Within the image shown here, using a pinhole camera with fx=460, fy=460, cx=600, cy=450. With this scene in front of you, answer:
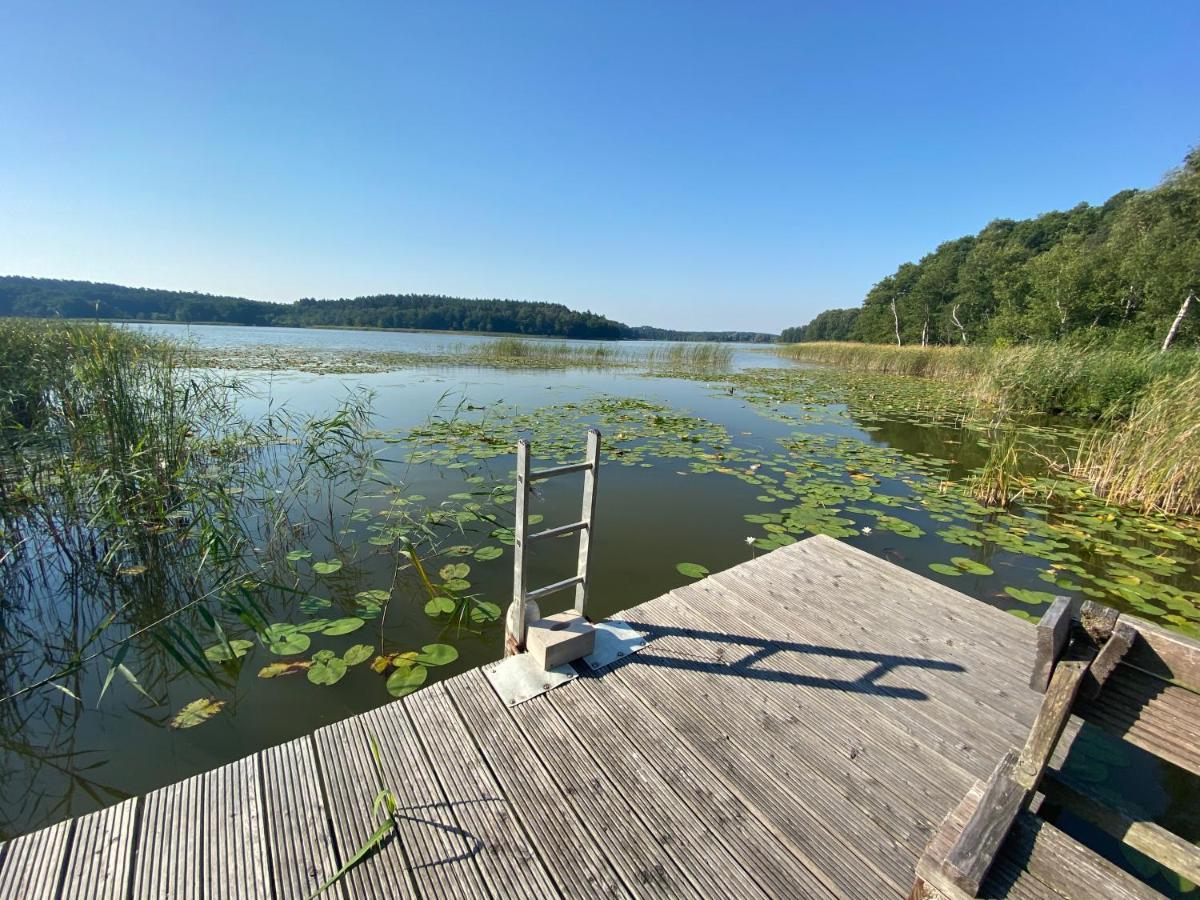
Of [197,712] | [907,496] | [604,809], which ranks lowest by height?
[197,712]

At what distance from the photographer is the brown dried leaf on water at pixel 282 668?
2.35 meters

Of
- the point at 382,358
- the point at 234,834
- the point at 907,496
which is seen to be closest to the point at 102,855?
the point at 234,834

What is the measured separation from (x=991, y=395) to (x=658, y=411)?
9.15 m

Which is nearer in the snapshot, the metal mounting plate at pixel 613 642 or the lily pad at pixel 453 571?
the metal mounting plate at pixel 613 642

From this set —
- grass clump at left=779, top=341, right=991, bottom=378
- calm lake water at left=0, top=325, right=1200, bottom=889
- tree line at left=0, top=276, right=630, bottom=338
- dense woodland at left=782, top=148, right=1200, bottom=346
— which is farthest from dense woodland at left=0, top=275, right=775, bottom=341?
calm lake water at left=0, top=325, right=1200, bottom=889

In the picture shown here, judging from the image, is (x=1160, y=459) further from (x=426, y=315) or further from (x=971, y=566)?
(x=426, y=315)

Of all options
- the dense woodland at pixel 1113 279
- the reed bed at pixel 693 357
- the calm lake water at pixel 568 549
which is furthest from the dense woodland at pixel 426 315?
the calm lake water at pixel 568 549

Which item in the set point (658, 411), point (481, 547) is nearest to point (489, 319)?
point (658, 411)

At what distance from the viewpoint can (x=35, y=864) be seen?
1.23 meters

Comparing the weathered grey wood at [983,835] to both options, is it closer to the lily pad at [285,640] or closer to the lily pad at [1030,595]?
the lily pad at [285,640]

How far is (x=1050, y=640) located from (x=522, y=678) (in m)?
1.74

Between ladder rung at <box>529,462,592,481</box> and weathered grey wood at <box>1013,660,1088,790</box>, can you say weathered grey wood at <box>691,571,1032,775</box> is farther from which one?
ladder rung at <box>529,462,592,481</box>

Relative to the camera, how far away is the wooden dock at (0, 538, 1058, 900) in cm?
125

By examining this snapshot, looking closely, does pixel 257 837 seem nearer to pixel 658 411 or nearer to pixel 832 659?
pixel 832 659
